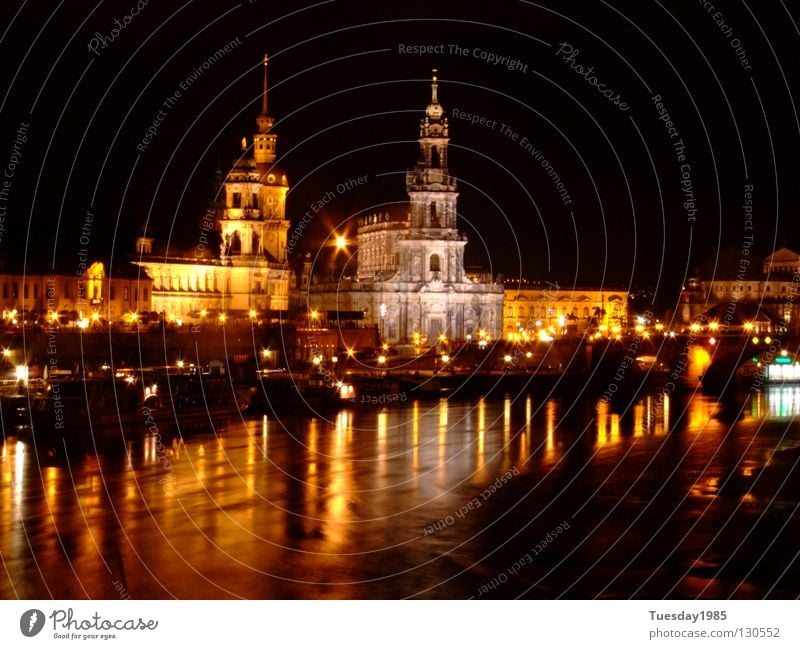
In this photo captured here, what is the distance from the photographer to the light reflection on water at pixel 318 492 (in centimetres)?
1992

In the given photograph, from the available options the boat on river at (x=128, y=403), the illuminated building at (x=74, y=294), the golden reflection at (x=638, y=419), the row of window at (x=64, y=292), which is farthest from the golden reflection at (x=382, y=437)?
the row of window at (x=64, y=292)

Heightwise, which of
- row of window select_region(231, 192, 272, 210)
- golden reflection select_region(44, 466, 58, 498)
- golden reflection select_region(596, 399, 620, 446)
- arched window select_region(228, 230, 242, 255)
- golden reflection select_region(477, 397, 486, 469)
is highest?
row of window select_region(231, 192, 272, 210)

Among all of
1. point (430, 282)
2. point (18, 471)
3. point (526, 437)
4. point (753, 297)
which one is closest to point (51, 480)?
point (18, 471)

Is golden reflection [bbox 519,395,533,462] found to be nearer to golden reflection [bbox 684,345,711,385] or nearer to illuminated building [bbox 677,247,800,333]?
golden reflection [bbox 684,345,711,385]

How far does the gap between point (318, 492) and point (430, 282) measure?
50.1m

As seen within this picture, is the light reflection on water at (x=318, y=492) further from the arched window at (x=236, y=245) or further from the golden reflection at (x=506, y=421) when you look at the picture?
the arched window at (x=236, y=245)

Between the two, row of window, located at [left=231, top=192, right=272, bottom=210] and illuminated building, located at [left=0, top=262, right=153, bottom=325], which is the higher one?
row of window, located at [left=231, top=192, right=272, bottom=210]

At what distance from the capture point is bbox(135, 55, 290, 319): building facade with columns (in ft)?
261

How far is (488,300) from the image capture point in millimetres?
79250

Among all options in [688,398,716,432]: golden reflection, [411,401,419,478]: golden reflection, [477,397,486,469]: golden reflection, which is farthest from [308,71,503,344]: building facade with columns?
[411,401,419,478]: golden reflection

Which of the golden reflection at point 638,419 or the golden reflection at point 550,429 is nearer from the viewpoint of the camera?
the golden reflection at point 550,429

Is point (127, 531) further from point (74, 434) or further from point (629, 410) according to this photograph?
point (629, 410)

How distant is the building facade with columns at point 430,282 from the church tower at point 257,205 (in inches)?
290
